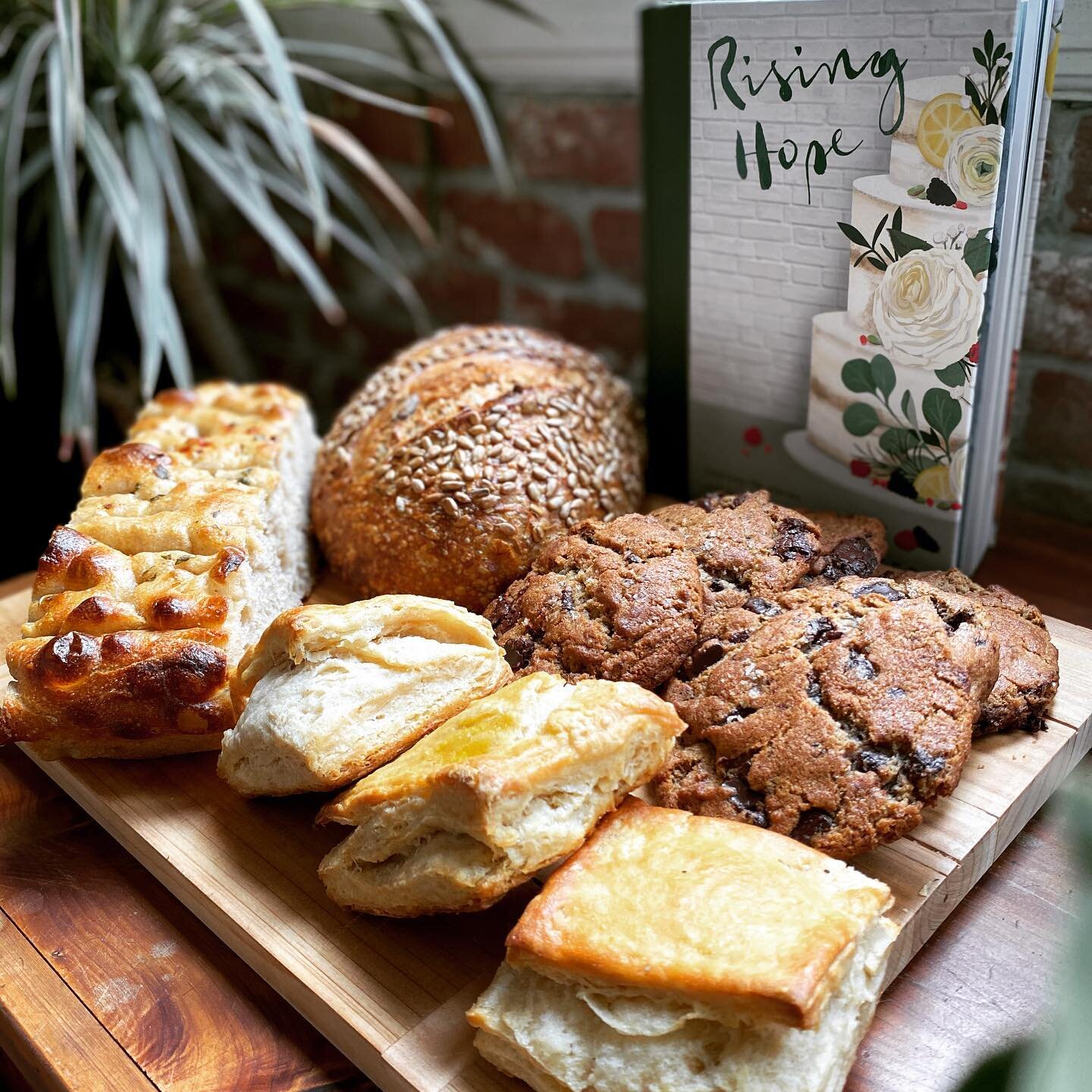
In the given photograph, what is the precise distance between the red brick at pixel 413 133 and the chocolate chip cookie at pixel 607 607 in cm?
144

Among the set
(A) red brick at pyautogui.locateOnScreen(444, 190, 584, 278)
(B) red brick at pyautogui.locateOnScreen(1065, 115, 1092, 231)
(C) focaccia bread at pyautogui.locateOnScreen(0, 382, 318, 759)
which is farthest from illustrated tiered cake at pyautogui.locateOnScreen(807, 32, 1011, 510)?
(A) red brick at pyautogui.locateOnScreen(444, 190, 584, 278)

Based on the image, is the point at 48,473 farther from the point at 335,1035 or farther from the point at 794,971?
the point at 794,971

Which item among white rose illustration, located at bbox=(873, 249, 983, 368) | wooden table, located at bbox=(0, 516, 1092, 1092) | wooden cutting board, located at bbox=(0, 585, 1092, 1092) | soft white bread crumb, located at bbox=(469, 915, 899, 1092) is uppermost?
white rose illustration, located at bbox=(873, 249, 983, 368)

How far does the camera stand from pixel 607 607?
1.13m

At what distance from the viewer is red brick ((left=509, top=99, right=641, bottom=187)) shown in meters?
2.10

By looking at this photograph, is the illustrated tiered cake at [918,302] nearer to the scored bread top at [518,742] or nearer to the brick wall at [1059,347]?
the brick wall at [1059,347]

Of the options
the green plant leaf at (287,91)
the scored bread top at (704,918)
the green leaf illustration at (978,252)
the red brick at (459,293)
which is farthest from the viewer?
the red brick at (459,293)

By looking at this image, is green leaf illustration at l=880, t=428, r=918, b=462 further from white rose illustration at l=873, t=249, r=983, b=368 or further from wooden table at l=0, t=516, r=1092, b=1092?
wooden table at l=0, t=516, r=1092, b=1092

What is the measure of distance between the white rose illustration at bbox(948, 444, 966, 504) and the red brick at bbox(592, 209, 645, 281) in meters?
1.07

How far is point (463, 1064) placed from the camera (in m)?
0.83

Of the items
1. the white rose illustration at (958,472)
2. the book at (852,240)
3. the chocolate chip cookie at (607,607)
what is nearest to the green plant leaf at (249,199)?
the book at (852,240)

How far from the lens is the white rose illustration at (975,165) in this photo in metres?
1.07

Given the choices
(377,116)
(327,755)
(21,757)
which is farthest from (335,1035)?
(377,116)

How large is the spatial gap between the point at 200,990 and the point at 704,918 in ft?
1.60
